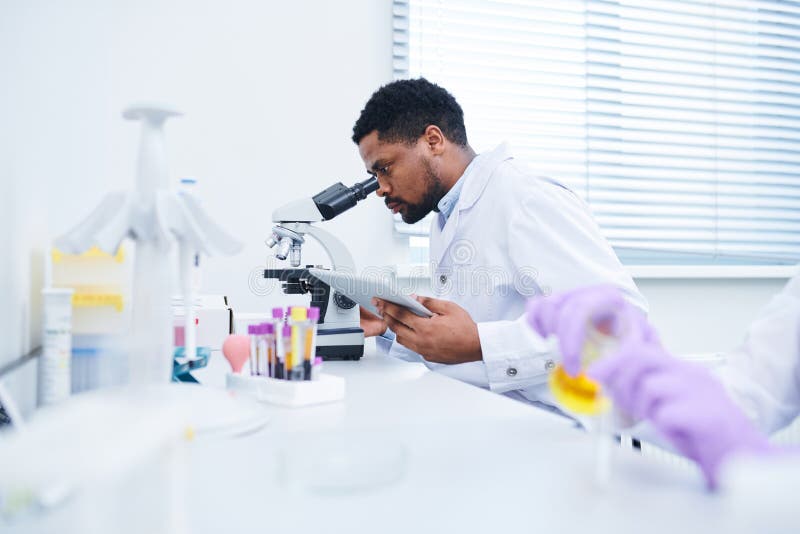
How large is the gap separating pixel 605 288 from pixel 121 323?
1.78ft

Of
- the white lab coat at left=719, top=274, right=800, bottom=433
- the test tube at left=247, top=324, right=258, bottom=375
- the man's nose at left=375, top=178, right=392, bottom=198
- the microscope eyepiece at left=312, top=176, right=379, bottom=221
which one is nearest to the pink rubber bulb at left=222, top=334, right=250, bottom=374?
the test tube at left=247, top=324, right=258, bottom=375

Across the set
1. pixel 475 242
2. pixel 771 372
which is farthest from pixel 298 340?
pixel 475 242

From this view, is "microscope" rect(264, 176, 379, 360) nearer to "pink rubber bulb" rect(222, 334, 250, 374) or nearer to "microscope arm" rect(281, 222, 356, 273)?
"microscope arm" rect(281, 222, 356, 273)

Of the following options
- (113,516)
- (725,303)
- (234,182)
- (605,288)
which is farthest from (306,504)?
(725,303)

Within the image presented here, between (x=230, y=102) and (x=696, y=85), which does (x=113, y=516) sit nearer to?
(x=230, y=102)

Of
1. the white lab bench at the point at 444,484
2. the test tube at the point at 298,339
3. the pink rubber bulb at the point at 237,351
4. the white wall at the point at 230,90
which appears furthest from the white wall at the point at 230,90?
the white lab bench at the point at 444,484

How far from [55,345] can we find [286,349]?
280 millimetres

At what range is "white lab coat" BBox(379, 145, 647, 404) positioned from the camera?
1.15 m

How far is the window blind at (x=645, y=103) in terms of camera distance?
1.99 m

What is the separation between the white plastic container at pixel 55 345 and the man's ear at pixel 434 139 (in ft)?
3.61

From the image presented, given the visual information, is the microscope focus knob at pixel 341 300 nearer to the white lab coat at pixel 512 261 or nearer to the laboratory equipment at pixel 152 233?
the white lab coat at pixel 512 261

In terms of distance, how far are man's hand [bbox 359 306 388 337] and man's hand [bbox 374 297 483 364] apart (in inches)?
7.5

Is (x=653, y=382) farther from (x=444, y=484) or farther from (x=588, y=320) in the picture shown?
(x=444, y=484)

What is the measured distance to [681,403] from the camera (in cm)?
42
